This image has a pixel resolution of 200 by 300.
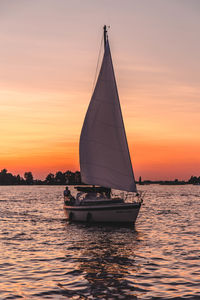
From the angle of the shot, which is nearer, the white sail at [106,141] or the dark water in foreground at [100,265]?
the dark water in foreground at [100,265]

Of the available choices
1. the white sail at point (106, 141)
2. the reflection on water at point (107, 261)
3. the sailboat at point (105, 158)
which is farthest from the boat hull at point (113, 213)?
the white sail at point (106, 141)

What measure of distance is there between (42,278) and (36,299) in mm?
2987

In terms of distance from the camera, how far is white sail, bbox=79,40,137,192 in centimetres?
3584

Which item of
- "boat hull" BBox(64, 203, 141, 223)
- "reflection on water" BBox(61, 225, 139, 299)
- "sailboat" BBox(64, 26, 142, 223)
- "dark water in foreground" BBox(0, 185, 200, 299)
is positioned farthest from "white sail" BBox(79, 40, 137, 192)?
"dark water in foreground" BBox(0, 185, 200, 299)

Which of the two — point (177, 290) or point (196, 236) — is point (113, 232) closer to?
point (196, 236)

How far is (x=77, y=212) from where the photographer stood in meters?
38.2

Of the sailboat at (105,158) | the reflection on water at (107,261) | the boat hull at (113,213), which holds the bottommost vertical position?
the reflection on water at (107,261)

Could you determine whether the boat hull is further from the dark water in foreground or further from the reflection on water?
the dark water in foreground

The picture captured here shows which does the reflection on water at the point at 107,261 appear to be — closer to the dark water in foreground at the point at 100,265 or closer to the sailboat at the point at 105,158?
the dark water in foreground at the point at 100,265

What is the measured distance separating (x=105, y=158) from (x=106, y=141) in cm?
157

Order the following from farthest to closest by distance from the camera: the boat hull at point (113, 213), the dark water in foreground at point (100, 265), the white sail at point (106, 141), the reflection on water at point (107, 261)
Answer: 1. the white sail at point (106, 141)
2. the boat hull at point (113, 213)
3. the reflection on water at point (107, 261)
4. the dark water in foreground at point (100, 265)

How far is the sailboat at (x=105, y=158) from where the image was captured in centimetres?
3519

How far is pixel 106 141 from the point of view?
3678cm

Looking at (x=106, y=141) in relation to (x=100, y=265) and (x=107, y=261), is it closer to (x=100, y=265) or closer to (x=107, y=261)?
(x=107, y=261)
